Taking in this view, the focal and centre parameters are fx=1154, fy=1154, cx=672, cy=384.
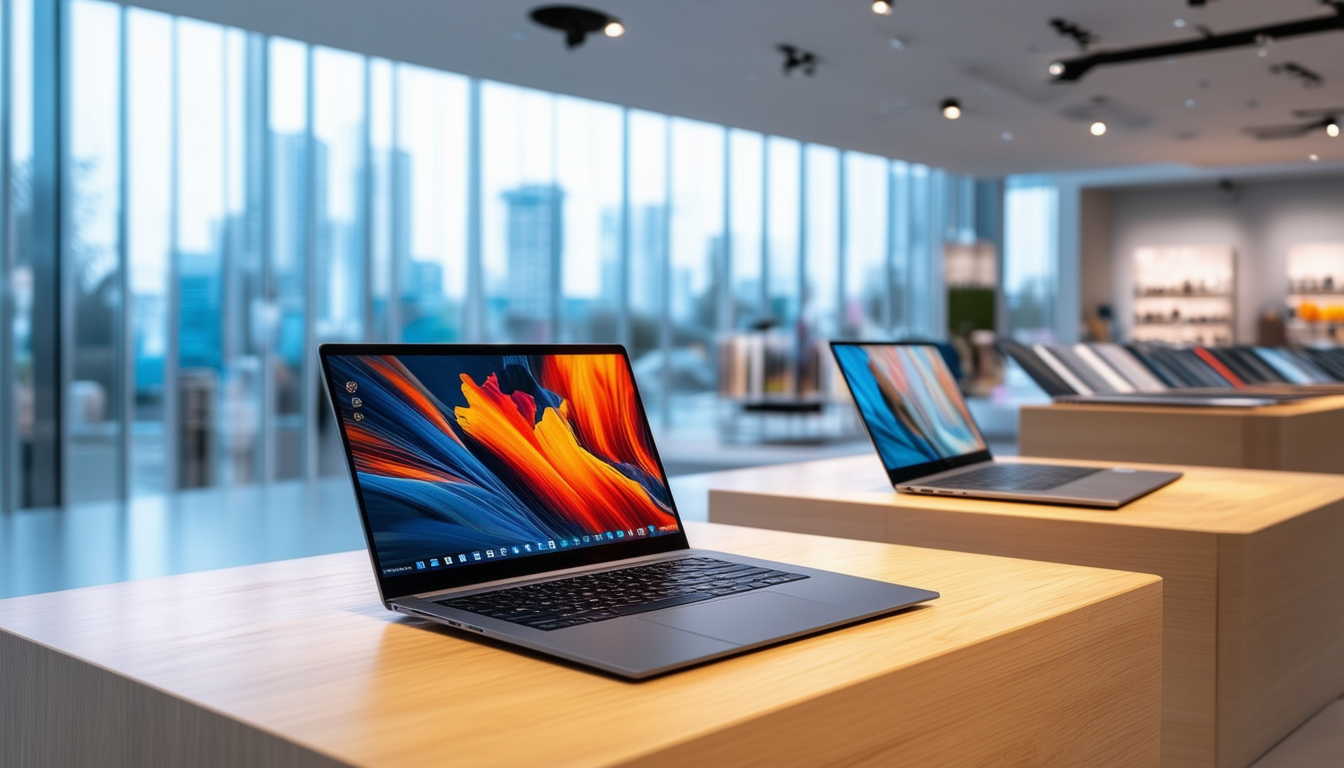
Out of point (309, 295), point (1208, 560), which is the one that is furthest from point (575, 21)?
point (1208, 560)

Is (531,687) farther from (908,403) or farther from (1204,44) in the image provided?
(1204,44)

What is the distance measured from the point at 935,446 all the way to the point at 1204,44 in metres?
6.14

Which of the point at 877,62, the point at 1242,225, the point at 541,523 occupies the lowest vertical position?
the point at 541,523

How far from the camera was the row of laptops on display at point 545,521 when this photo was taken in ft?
3.26

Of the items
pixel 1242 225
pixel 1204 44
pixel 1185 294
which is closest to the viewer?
pixel 1204 44

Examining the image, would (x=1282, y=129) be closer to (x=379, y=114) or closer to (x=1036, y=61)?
(x=1036, y=61)

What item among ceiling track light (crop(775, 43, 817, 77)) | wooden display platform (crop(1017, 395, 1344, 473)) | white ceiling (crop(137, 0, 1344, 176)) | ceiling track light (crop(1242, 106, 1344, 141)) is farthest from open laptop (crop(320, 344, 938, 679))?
ceiling track light (crop(1242, 106, 1344, 141))

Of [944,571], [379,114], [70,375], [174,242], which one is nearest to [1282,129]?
[379,114]

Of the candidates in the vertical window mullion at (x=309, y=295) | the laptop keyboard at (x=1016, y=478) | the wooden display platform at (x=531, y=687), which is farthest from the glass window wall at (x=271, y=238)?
the wooden display platform at (x=531, y=687)

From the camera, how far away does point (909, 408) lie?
2213 millimetres

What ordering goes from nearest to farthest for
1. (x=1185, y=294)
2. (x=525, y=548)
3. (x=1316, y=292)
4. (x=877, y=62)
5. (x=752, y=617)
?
(x=752, y=617)
(x=525, y=548)
(x=877, y=62)
(x=1316, y=292)
(x=1185, y=294)

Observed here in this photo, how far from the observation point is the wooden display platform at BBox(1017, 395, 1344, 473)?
10.8 ft

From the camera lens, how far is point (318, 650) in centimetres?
97

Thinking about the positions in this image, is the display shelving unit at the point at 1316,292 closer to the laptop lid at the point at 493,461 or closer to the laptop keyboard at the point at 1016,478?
the laptop keyboard at the point at 1016,478
